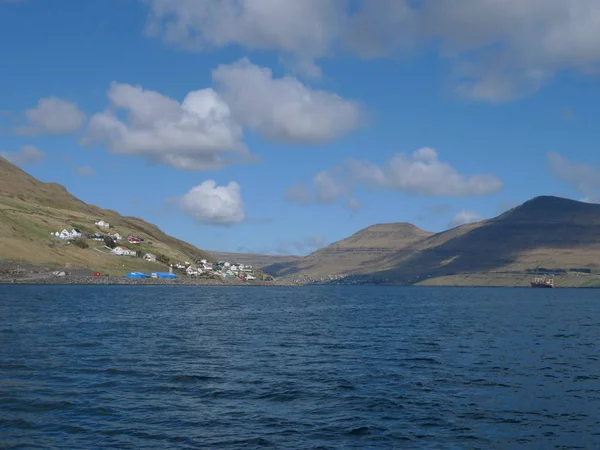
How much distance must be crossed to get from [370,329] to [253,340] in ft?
81.5

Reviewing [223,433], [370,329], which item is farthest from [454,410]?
[370,329]

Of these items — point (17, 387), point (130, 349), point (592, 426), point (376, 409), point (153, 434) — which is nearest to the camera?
point (153, 434)

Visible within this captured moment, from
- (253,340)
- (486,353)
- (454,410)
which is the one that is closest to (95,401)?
(454,410)

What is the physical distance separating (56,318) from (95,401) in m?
57.4

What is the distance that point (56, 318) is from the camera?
279 ft

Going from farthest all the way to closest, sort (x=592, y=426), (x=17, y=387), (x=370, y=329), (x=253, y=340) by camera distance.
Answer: (x=370, y=329) < (x=253, y=340) < (x=17, y=387) < (x=592, y=426)

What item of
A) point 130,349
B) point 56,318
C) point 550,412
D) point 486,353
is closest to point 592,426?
point 550,412

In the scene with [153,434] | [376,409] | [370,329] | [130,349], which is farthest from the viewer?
[370,329]

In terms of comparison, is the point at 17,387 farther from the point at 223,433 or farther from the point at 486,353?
the point at 486,353

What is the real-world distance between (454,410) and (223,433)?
14350 mm

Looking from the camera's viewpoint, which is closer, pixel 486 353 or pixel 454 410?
pixel 454 410

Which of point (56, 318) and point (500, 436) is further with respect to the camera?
point (56, 318)

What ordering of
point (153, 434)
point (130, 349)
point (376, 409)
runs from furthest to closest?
point (130, 349)
point (376, 409)
point (153, 434)

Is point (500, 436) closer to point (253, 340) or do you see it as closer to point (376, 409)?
point (376, 409)
